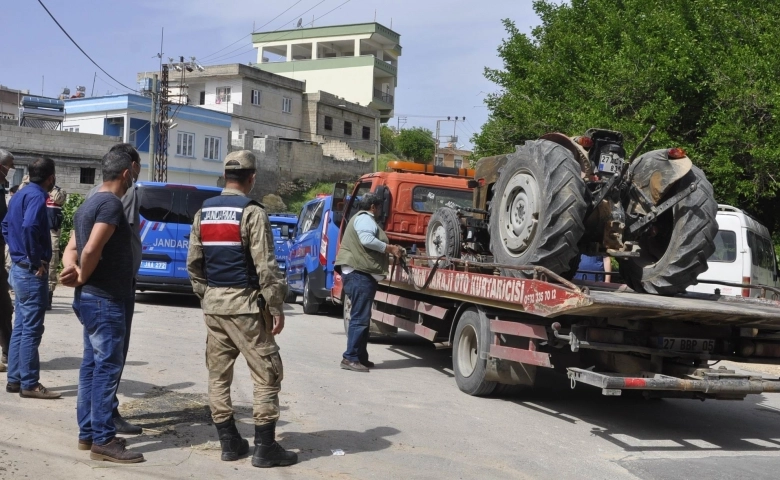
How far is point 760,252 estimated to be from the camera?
14672 mm

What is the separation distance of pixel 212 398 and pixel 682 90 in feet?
48.4

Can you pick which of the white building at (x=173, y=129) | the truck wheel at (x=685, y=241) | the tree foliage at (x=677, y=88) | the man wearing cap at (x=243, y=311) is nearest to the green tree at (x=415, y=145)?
the white building at (x=173, y=129)

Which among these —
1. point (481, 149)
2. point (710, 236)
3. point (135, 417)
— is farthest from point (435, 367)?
point (481, 149)

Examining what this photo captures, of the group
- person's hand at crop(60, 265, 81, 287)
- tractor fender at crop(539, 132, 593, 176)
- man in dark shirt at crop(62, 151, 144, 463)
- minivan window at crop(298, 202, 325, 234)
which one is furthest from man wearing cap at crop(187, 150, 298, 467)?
minivan window at crop(298, 202, 325, 234)

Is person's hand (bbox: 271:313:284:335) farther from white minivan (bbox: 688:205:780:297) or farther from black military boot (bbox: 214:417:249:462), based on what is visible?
white minivan (bbox: 688:205:780:297)

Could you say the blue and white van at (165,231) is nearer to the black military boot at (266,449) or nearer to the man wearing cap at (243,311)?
the man wearing cap at (243,311)

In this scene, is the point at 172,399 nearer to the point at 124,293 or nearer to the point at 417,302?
the point at 124,293

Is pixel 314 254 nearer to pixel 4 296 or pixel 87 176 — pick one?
pixel 4 296

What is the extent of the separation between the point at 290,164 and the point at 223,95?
8.51 metres

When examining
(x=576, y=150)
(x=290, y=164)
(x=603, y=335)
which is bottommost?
(x=603, y=335)

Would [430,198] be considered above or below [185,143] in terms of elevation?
below

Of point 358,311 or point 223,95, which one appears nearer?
point 358,311

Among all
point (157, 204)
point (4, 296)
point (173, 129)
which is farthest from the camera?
point (173, 129)

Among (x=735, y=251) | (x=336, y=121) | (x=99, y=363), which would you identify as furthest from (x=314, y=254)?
(x=336, y=121)
